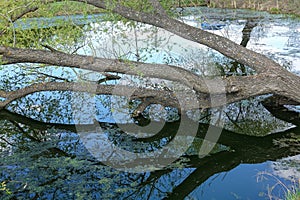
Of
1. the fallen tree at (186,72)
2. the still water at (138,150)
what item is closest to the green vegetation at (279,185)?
the still water at (138,150)

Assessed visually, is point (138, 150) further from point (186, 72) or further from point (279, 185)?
point (279, 185)

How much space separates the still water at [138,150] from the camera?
4020mm

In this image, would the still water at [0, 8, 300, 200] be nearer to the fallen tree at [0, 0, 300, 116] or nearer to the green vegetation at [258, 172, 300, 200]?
the green vegetation at [258, 172, 300, 200]

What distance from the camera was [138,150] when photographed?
16.2 ft

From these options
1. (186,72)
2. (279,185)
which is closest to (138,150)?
(186,72)

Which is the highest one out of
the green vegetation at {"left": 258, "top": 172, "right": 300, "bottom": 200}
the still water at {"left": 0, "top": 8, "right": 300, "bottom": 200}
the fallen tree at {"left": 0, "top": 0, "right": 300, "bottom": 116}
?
the fallen tree at {"left": 0, "top": 0, "right": 300, "bottom": 116}

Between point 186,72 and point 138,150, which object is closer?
point 138,150

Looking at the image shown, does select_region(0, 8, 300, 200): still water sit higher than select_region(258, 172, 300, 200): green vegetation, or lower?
higher

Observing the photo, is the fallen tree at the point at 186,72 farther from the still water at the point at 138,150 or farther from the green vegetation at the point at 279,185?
the green vegetation at the point at 279,185

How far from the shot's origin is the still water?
4.02 meters

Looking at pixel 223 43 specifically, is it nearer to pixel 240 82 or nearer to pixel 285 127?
pixel 240 82

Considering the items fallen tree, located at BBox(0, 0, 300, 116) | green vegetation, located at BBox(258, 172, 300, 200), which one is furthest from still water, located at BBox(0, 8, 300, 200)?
fallen tree, located at BBox(0, 0, 300, 116)

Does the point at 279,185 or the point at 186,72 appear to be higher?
the point at 186,72

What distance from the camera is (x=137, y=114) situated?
238 inches
